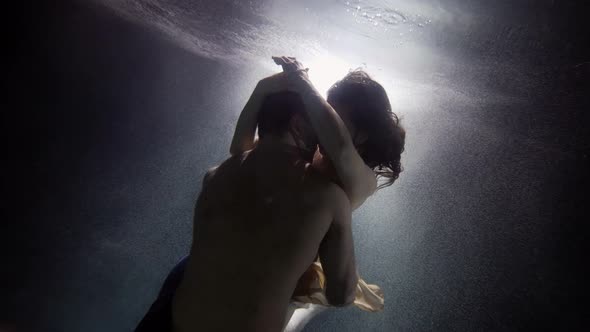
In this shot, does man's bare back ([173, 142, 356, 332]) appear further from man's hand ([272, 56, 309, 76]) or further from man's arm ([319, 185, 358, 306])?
man's hand ([272, 56, 309, 76])

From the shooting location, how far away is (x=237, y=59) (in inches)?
519

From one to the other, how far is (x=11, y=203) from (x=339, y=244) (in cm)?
1950

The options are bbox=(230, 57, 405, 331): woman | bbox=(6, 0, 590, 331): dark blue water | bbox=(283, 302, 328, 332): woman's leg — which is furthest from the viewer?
bbox=(6, 0, 590, 331): dark blue water

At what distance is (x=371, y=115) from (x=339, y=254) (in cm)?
60

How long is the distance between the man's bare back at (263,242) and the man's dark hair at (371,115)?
0.38 m

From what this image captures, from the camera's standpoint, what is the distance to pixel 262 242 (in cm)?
113

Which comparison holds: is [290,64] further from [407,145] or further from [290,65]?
[407,145]

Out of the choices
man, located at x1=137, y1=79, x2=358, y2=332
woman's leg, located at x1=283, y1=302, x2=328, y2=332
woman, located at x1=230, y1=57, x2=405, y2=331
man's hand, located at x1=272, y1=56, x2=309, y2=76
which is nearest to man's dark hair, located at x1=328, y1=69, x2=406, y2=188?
woman, located at x1=230, y1=57, x2=405, y2=331

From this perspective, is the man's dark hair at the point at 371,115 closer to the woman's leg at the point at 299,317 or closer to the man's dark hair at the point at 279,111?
the man's dark hair at the point at 279,111

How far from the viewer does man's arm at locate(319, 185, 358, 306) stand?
119 centimetres

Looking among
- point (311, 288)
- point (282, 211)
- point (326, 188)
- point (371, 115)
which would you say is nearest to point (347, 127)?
point (371, 115)

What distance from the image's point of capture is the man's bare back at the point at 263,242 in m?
1.13

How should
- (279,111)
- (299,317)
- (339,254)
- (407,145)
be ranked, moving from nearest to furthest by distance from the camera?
(339,254), (279,111), (299,317), (407,145)

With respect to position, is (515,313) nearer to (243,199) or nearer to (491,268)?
(491,268)
